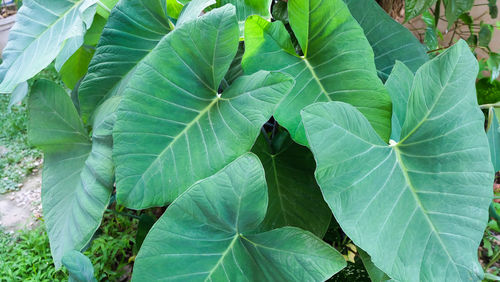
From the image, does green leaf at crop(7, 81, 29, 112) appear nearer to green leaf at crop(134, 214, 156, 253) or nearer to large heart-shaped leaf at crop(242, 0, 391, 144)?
green leaf at crop(134, 214, 156, 253)

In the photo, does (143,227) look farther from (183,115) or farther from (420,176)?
(420,176)

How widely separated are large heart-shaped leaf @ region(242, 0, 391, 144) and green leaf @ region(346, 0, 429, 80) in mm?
269

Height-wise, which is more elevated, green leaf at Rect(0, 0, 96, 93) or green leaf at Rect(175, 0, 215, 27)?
green leaf at Rect(175, 0, 215, 27)

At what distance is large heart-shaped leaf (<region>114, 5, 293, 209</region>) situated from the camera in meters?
0.70

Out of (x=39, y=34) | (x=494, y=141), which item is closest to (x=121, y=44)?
(x=39, y=34)

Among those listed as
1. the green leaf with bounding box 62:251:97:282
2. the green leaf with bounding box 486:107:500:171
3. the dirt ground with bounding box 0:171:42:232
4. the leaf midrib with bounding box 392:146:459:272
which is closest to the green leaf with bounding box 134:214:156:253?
the green leaf with bounding box 62:251:97:282

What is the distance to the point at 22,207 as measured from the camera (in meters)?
1.98

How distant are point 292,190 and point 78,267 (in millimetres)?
507

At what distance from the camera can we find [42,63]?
914 mm

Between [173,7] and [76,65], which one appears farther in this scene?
[76,65]

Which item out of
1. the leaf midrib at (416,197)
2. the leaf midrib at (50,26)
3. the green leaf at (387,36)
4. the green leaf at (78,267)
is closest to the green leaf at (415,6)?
the green leaf at (387,36)

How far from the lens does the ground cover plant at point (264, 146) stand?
61 cm

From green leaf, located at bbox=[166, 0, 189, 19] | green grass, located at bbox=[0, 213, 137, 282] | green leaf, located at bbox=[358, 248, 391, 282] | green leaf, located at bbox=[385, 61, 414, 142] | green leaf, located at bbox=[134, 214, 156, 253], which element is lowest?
green grass, located at bbox=[0, 213, 137, 282]

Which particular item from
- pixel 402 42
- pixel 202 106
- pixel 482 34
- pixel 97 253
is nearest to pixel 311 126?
pixel 202 106
